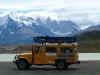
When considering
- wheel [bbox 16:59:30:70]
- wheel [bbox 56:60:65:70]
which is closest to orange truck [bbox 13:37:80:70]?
wheel [bbox 56:60:65:70]

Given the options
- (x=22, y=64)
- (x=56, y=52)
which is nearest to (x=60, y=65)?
(x=56, y=52)

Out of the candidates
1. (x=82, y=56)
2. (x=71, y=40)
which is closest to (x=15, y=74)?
(x=71, y=40)

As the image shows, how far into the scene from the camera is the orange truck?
19359 millimetres

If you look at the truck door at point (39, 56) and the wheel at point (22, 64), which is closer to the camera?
the truck door at point (39, 56)

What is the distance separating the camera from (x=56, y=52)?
1947 cm

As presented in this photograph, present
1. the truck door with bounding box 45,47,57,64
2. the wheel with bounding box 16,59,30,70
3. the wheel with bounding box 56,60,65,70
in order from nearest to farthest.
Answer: the wheel with bounding box 56,60,65,70 → the truck door with bounding box 45,47,57,64 → the wheel with bounding box 16,59,30,70

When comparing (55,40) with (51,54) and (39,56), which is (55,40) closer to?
(51,54)

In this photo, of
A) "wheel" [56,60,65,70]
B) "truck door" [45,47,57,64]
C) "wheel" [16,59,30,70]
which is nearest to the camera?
"wheel" [56,60,65,70]

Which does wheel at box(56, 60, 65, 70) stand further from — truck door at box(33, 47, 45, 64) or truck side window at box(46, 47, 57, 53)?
truck door at box(33, 47, 45, 64)

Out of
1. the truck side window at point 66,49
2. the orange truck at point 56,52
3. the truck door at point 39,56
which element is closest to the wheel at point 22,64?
the orange truck at point 56,52

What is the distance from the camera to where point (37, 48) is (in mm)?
19578

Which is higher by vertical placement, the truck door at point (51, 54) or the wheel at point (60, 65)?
the truck door at point (51, 54)

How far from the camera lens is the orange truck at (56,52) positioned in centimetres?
1936

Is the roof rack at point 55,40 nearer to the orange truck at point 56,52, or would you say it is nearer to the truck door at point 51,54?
the orange truck at point 56,52
